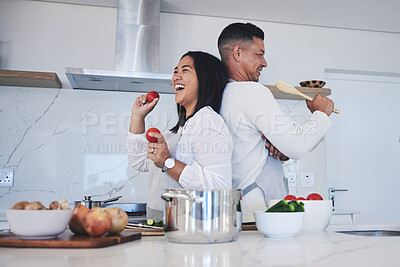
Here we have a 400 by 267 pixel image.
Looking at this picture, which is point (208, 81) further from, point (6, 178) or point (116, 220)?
point (6, 178)

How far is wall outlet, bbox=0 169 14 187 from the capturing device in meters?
2.69

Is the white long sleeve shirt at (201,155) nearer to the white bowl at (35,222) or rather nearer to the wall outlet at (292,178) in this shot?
the white bowl at (35,222)

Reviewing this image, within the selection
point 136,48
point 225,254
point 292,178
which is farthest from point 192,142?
point 292,178

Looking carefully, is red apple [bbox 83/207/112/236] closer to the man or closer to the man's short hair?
the man

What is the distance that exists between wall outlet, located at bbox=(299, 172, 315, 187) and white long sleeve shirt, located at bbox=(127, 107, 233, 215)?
1898 millimetres

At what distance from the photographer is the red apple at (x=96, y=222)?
0.91m

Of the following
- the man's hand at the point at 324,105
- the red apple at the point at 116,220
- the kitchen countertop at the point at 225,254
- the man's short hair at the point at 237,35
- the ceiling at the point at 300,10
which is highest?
the ceiling at the point at 300,10

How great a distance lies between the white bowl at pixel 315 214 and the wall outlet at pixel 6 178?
2.07 m

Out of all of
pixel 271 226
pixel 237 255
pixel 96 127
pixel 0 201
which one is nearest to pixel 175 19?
pixel 96 127

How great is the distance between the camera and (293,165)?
3.22 meters

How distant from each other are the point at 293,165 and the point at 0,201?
6.91 feet

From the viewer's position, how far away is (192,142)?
1.38m

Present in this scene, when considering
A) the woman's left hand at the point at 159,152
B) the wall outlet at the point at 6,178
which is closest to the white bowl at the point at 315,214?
the woman's left hand at the point at 159,152

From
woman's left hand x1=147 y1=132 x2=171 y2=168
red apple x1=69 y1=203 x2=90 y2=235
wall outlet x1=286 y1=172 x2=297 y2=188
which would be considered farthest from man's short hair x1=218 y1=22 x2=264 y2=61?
wall outlet x1=286 y1=172 x2=297 y2=188
